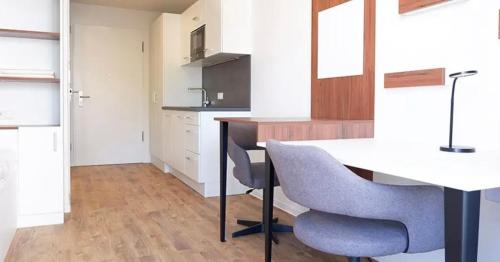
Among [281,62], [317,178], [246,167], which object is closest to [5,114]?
[246,167]

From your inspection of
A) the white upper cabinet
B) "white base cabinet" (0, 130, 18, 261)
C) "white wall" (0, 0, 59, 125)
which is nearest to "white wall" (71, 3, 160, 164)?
the white upper cabinet

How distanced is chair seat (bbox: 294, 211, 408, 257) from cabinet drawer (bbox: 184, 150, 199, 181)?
101 inches

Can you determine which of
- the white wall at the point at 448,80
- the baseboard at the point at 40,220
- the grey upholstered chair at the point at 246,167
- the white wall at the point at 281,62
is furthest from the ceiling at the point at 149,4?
the white wall at the point at 448,80

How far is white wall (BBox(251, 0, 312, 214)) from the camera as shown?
3086 millimetres

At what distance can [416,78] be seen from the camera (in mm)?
1971

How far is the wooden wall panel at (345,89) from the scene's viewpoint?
7.65 ft

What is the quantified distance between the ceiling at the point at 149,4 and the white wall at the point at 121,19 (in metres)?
0.11

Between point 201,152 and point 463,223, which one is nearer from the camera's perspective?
point 463,223

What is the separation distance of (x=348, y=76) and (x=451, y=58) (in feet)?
2.61

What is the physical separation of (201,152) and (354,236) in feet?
8.82

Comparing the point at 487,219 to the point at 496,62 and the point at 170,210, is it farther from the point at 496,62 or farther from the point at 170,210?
the point at 170,210

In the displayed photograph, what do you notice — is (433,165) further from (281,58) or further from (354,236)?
(281,58)

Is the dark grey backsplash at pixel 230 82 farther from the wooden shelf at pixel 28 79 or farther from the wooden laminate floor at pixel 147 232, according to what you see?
the wooden shelf at pixel 28 79

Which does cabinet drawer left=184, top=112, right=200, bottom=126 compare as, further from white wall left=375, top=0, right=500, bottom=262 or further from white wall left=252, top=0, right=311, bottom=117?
white wall left=375, top=0, right=500, bottom=262
